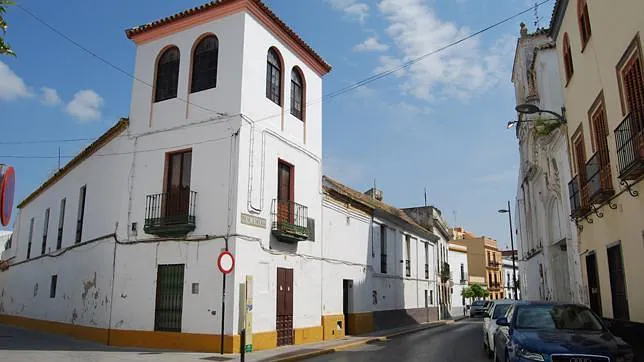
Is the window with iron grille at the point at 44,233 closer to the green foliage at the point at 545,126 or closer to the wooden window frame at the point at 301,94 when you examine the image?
the wooden window frame at the point at 301,94

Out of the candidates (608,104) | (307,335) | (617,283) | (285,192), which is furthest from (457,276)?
(608,104)

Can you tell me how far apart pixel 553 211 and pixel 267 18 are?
14610 mm

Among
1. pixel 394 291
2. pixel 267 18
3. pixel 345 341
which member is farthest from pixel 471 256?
pixel 267 18

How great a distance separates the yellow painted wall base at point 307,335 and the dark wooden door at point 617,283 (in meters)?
9.05

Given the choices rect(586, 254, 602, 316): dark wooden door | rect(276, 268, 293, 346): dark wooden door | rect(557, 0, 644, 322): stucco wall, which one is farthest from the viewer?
rect(276, 268, 293, 346): dark wooden door

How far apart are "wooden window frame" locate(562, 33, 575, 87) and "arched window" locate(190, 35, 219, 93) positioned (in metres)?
10.1

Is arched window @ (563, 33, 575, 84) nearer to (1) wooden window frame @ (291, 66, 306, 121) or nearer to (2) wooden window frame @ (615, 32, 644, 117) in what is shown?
(2) wooden window frame @ (615, 32, 644, 117)

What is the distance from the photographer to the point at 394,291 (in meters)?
26.5

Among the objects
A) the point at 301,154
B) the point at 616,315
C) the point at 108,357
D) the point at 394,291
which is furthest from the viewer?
the point at 394,291

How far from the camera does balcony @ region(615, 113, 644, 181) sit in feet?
28.4

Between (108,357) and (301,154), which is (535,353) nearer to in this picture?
(108,357)

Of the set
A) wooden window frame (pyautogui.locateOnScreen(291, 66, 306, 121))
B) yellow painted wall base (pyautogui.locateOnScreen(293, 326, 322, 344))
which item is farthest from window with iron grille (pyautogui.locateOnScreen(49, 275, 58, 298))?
wooden window frame (pyautogui.locateOnScreen(291, 66, 306, 121))

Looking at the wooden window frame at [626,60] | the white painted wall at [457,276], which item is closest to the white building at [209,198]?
the wooden window frame at [626,60]

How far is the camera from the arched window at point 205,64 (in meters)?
15.5
